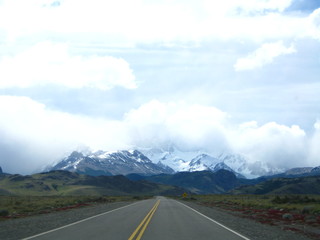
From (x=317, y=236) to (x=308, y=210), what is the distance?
706 inches

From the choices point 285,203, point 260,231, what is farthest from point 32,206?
point 260,231

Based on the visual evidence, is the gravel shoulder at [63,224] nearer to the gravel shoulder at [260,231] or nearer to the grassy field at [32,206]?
the gravel shoulder at [260,231]

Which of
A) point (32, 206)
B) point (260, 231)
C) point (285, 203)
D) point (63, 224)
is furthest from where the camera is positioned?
point (285, 203)

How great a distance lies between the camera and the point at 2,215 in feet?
109

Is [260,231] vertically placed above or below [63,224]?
below

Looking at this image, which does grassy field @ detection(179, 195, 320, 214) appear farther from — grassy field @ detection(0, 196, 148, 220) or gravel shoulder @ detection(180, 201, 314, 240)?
grassy field @ detection(0, 196, 148, 220)

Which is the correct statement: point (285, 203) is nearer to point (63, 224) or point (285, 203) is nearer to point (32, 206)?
point (32, 206)

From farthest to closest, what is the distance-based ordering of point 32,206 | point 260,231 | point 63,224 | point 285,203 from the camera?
point 285,203 < point 32,206 < point 63,224 < point 260,231

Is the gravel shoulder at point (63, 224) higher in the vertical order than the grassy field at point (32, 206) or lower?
higher

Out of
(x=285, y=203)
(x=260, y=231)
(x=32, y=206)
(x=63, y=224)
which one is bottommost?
(x=32, y=206)

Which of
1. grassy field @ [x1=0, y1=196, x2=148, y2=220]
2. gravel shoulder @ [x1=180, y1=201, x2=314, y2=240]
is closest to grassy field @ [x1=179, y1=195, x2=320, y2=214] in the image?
gravel shoulder @ [x1=180, y1=201, x2=314, y2=240]

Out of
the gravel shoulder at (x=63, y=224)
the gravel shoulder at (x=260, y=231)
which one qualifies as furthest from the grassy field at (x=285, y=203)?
the gravel shoulder at (x=63, y=224)

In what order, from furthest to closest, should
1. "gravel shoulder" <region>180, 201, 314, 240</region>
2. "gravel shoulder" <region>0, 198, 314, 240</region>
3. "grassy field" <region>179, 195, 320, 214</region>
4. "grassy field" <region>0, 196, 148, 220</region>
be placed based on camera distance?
"grassy field" <region>179, 195, 320, 214</region> → "grassy field" <region>0, 196, 148, 220</region> → "gravel shoulder" <region>180, 201, 314, 240</region> → "gravel shoulder" <region>0, 198, 314, 240</region>

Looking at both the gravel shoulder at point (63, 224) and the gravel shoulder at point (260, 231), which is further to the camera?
the gravel shoulder at point (260, 231)
